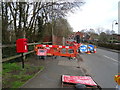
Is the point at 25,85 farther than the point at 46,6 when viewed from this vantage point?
No

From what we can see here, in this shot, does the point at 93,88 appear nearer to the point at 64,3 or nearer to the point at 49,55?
the point at 49,55

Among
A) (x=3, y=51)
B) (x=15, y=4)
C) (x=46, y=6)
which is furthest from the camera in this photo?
(x=46, y=6)

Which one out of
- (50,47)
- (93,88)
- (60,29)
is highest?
(60,29)

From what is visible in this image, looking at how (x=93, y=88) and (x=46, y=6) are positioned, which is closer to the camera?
(x=93, y=88)

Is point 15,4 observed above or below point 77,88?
above

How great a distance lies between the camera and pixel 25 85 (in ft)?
12.8

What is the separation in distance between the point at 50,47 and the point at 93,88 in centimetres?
648

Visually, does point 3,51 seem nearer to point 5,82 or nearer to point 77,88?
point 5,82

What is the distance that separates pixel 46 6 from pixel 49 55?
564 cm

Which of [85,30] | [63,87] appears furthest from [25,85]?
[85,30]

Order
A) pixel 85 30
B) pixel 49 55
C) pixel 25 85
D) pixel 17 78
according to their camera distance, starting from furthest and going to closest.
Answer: pixel 85 30, pixel 49 55, pixel 17 78, pixel 25 85

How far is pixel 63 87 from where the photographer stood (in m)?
3.98

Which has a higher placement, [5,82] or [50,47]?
[50,47]

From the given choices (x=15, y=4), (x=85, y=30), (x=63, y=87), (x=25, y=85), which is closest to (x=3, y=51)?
(x=25, y=85)
